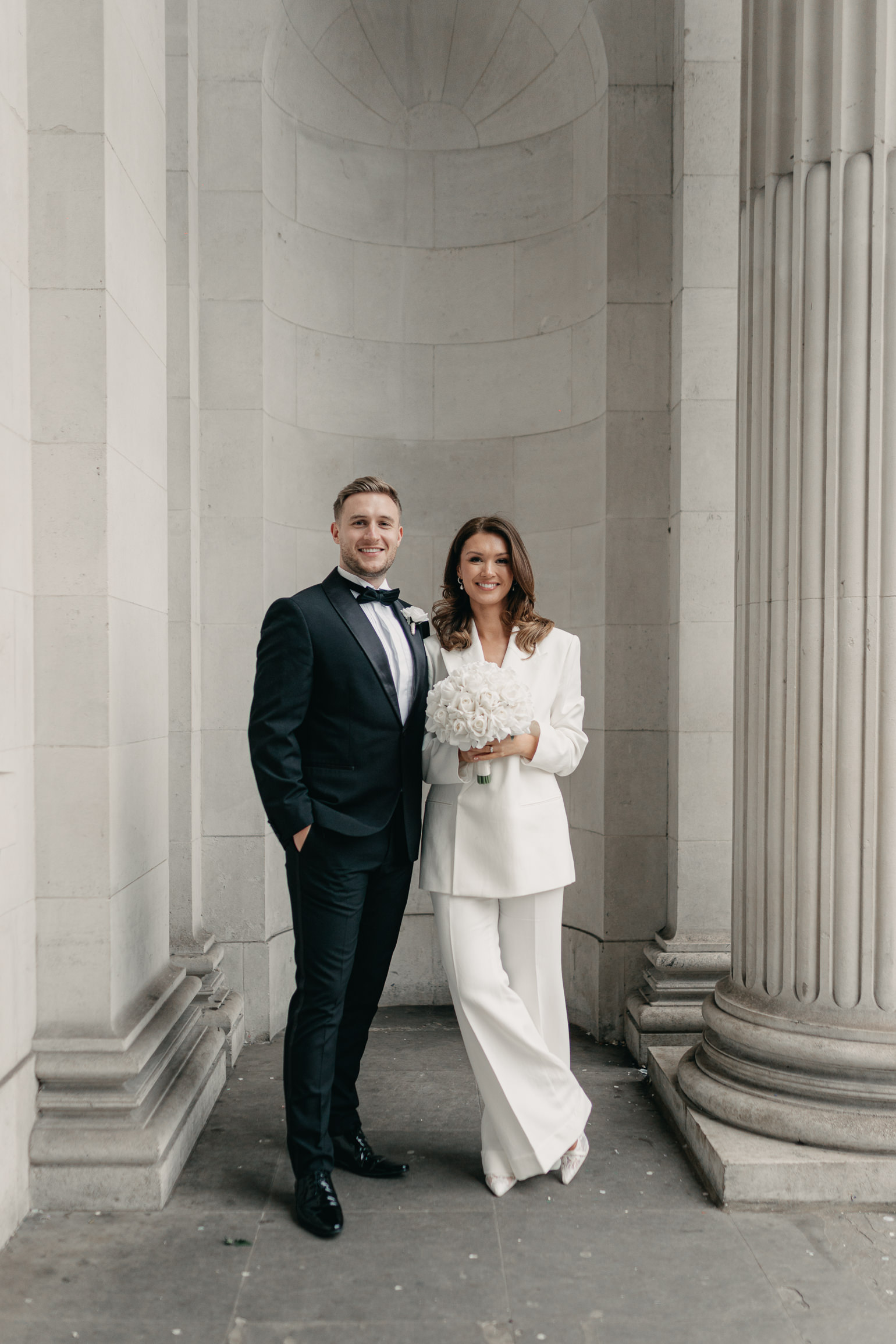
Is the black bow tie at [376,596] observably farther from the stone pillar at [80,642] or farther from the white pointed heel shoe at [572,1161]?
the white pointed heel shoe at [572,1161]

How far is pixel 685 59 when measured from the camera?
197 inches

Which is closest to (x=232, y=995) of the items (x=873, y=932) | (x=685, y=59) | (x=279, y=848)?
(x=279, y=848)

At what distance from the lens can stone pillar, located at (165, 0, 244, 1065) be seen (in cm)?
490

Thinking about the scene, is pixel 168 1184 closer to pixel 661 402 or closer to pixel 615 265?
pixel 661 402

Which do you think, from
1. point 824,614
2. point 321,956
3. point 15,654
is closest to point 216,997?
point 321,956

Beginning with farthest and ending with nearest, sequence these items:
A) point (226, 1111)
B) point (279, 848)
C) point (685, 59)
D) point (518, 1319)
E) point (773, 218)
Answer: point (279, 848) < point (685, 59) < point (226, 1111) < point (773, 218) < point (518, 1319)

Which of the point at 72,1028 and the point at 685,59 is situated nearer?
the point at 72,1028

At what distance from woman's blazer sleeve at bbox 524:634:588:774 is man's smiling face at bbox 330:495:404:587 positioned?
73 centimetres

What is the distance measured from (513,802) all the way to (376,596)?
2.74 feet

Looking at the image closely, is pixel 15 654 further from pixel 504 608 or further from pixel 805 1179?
pixel 805 1179

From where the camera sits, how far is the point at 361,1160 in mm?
3660

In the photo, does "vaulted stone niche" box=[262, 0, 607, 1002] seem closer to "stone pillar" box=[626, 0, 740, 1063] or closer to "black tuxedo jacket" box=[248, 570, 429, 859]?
"stone pillar" box=[626, 0, 740, 1063]

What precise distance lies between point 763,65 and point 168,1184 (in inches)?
177

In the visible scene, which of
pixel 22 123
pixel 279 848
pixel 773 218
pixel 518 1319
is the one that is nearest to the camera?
pixel 518 1319
